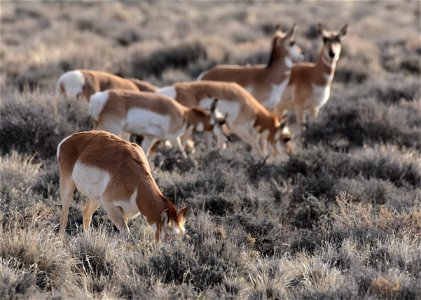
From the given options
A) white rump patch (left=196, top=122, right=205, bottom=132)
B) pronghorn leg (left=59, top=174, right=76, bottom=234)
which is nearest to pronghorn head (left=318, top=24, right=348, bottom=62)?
white rump patch (left=196, top=122, right=205, bottom=132)

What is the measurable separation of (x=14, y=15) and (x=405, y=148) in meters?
19.5

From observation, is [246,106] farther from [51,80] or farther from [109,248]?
[109,248]

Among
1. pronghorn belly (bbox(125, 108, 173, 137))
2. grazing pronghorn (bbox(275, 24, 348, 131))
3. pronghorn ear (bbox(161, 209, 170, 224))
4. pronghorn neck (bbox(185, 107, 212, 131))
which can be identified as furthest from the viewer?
grazing pronghorn (bbox(275, 24, 348, 131))

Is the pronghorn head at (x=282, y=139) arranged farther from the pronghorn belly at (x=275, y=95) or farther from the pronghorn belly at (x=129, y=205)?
the pronghorn belly at (x=129, y=205)

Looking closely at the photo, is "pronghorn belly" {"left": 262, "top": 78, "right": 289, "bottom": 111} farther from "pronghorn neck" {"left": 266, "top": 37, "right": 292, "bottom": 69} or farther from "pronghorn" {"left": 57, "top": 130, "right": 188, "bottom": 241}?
"pronghorn" {"left": 57, "top": 130, "right": 188, "bottom": 241}

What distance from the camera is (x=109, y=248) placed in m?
5.80

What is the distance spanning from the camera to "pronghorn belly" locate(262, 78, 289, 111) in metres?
13.6

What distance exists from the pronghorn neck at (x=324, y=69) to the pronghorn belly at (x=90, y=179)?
797 centimetres

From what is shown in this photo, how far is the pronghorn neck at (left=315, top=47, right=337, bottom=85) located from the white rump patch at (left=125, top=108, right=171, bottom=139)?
446 cm

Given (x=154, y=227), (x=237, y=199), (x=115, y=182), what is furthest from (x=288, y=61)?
(x=154, y=227)

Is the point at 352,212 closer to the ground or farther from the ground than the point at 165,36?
farther from the ground

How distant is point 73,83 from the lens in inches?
476

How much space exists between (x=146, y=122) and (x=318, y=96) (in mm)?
4597

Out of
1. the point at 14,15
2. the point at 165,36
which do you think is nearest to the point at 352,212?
the point at 165,36
